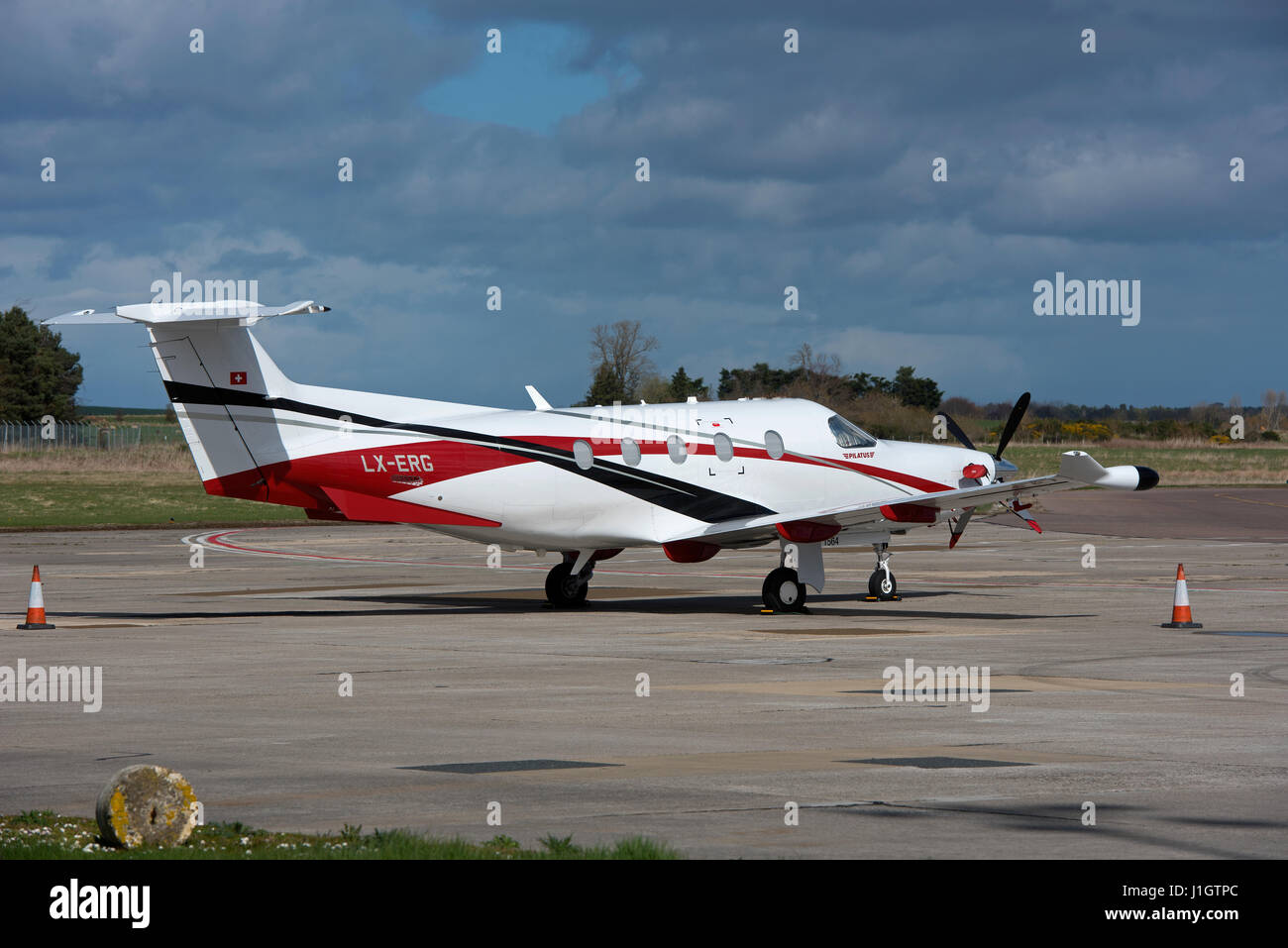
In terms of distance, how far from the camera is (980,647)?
773 inches

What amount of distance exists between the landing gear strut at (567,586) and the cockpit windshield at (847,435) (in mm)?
4647

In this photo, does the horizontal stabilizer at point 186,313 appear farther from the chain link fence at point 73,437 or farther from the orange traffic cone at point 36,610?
the chain link fence at point 73,437

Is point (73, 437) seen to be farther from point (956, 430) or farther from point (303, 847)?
point (303, 847)

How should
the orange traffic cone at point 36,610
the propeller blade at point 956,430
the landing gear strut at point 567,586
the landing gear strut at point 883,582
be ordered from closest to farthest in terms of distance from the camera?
the orange traffic cone at point 36,610, the landing gear strut at point 567,586, the landing gear strut at point 883,582, the propeller blade at point 956,430

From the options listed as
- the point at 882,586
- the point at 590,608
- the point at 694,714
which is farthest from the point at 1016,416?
the point at 694,714

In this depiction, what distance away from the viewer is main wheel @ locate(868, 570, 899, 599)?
27000 millimetres

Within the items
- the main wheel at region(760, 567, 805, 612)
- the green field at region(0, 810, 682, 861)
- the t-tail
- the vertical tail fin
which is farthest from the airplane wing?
the green field at region(0, 810, 682, 861)


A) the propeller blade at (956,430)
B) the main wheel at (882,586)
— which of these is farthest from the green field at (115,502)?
the main wheel at (882,586)

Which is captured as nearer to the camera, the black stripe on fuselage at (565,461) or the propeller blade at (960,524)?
the black stripe on fuselage at (565,461)

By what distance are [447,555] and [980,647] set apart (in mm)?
23292

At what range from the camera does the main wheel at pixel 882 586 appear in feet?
88.6

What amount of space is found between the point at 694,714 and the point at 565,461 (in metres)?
10.8

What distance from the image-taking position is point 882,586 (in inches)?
1064

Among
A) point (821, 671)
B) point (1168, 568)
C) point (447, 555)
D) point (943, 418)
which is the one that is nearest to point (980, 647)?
point (821, 671)
